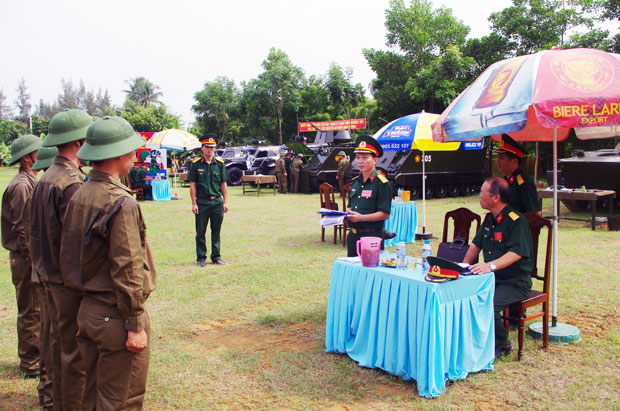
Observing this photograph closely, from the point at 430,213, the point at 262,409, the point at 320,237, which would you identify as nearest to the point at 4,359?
the point at 262,409

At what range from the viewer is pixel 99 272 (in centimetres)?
238

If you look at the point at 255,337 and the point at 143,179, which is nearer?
the point at 255,337

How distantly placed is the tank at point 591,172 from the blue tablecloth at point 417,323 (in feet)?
31.2

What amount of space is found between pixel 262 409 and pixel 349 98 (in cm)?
3813

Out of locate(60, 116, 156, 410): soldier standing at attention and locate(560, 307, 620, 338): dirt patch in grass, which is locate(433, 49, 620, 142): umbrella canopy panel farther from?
locate(60, 116, 156, 410): soldier standing at attention

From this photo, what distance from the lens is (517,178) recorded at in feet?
15.2

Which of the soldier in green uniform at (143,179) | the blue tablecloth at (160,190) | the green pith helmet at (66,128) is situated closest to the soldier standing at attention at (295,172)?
the blue tablecloth at (160,190)

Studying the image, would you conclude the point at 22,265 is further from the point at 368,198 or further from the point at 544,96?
the point at 544,96

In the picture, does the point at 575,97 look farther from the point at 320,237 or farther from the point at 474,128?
the point at 320,237

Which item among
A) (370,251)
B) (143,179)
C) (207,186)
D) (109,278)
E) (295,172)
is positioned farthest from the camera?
(295,172)

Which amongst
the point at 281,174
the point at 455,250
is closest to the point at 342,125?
the point at 281,174

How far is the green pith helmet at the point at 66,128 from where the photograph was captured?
10.0ft

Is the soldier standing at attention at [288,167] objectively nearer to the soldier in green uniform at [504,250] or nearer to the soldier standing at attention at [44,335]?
the soldier in green uniform at [504,250]

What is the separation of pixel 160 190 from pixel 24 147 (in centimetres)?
1381
